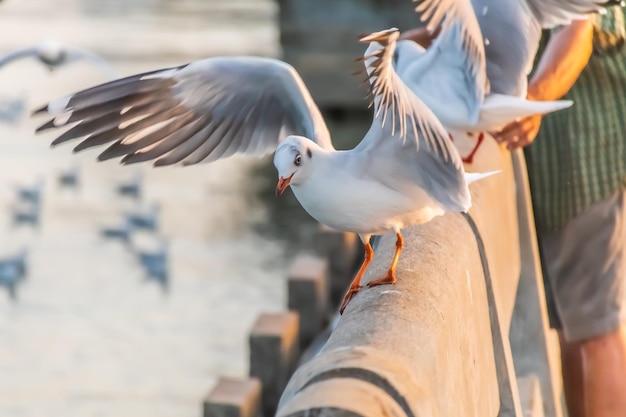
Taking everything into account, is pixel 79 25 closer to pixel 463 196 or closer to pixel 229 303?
pixel 229 303

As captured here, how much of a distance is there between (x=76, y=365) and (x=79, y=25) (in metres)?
15.3

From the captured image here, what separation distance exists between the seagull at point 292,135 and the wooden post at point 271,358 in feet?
10.2

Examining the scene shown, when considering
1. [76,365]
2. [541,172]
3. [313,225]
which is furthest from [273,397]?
[313,225]

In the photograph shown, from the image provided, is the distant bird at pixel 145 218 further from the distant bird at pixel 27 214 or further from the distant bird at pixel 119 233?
the distant bird at pixel 27 214

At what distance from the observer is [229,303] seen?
10.2 m

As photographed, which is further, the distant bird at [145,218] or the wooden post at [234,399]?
the distant bird at [145,218]

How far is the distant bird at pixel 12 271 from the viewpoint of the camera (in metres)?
10.5

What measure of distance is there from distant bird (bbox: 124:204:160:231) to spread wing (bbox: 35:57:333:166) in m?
9.19

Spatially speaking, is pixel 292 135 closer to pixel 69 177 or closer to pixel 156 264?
pixel 156 264

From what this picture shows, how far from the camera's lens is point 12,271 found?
10.5 meters

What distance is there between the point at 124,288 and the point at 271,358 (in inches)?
213

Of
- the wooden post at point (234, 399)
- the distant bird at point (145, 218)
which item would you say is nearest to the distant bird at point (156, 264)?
the distant bird at point (145, 218)

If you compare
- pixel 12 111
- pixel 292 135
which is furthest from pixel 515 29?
pixel 12 111

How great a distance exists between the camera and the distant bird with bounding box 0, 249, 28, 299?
10.5m
